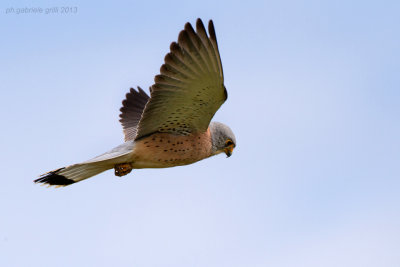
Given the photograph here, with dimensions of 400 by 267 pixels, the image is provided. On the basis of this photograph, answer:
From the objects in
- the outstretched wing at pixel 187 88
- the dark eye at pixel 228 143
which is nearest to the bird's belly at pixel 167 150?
the outstretched wing at pixel 187 88

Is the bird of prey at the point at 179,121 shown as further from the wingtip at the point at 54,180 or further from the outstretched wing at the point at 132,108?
the outstretched wing at the point at 132,108

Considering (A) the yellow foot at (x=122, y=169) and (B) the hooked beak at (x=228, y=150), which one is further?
(B) the hooked beak at (x=228, y=150)

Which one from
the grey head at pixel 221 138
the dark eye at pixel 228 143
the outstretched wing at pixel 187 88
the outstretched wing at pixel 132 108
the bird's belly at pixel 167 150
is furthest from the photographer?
the outstretched wing at pixel 132 108

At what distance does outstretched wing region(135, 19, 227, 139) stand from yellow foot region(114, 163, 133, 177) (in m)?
0.38

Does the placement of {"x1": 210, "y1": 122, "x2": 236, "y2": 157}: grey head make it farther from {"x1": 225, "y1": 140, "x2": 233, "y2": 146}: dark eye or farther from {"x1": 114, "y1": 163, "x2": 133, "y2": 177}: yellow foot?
{"x1": 114, "y1": 163, "x2": 133, "y2": 177}: yellow foot

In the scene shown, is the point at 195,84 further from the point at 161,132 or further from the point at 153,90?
the point at 161,132

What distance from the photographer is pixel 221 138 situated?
7.58 meters

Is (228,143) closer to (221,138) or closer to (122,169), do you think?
(221,138)

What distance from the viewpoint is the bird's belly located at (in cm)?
695

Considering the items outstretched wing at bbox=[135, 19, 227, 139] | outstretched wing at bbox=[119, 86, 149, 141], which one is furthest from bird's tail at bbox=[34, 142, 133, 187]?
outstretched wing at bbox=[119, 86, 149, 141]

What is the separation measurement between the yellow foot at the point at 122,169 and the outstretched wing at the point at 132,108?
1616 millimetres

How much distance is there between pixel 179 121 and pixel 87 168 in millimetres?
1263

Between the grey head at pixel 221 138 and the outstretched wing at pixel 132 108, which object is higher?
the outstretched wing at pixel 132 108

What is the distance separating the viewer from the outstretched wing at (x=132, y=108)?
8.66 meters
